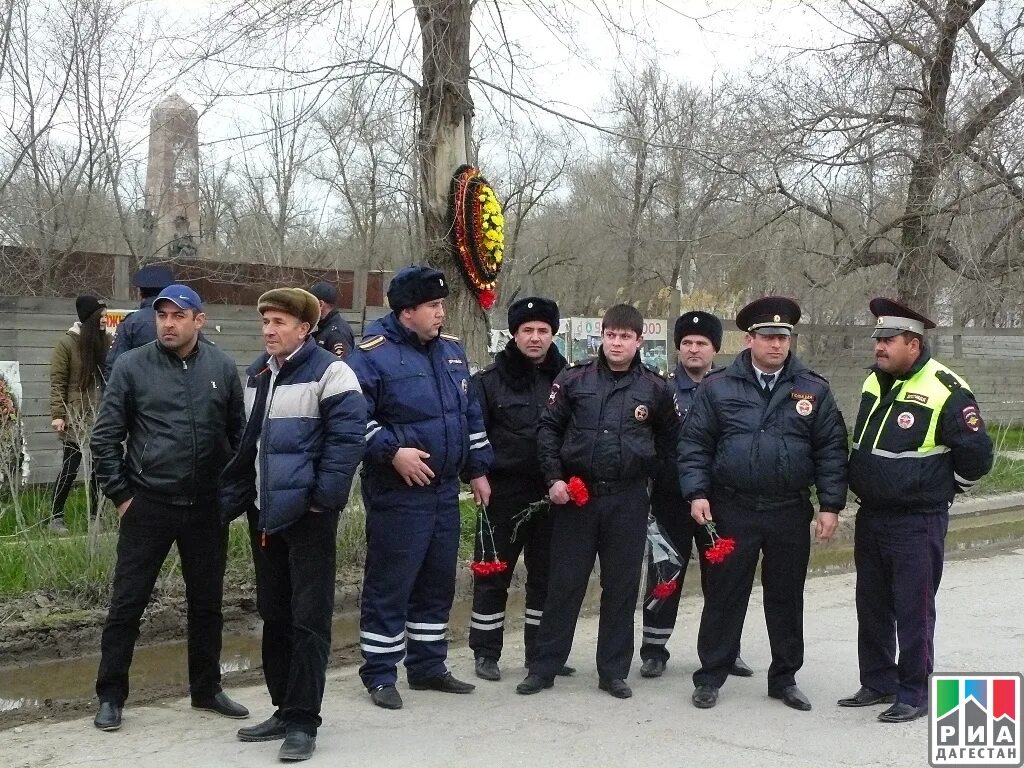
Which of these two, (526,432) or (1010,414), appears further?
(1010,414)

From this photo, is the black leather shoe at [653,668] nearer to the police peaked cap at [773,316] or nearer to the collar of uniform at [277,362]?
the police peaked cap at [773,316]

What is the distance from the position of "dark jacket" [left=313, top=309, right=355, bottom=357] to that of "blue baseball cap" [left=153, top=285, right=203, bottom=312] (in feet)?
8.03

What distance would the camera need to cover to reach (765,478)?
5387mm

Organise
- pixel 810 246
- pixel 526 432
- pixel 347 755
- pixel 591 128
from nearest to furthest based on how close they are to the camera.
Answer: pixel 347 755 < pixel 526 432 < pixel 591 128 < pixel 810 246

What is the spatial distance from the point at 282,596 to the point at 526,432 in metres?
1.72

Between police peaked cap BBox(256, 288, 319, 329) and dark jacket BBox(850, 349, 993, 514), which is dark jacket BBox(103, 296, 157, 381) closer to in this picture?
police peaked cap BBox(256, 288, 319, 329)

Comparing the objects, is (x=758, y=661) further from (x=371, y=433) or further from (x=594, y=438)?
(x=371, y=433)

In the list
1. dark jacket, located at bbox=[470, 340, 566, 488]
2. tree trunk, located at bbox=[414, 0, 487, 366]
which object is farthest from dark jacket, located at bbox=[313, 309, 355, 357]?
dark jacket, located at bbox=[470, 340, 566, 488]

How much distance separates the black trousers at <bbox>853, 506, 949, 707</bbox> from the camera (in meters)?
5.30

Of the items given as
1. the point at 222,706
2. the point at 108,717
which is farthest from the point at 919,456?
the point at 108,717

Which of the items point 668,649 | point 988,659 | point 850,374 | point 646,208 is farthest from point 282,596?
point 646,208

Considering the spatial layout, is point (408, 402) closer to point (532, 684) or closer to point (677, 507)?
point (532, 684)

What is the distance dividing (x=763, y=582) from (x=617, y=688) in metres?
0.91

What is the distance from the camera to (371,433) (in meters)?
5.49
